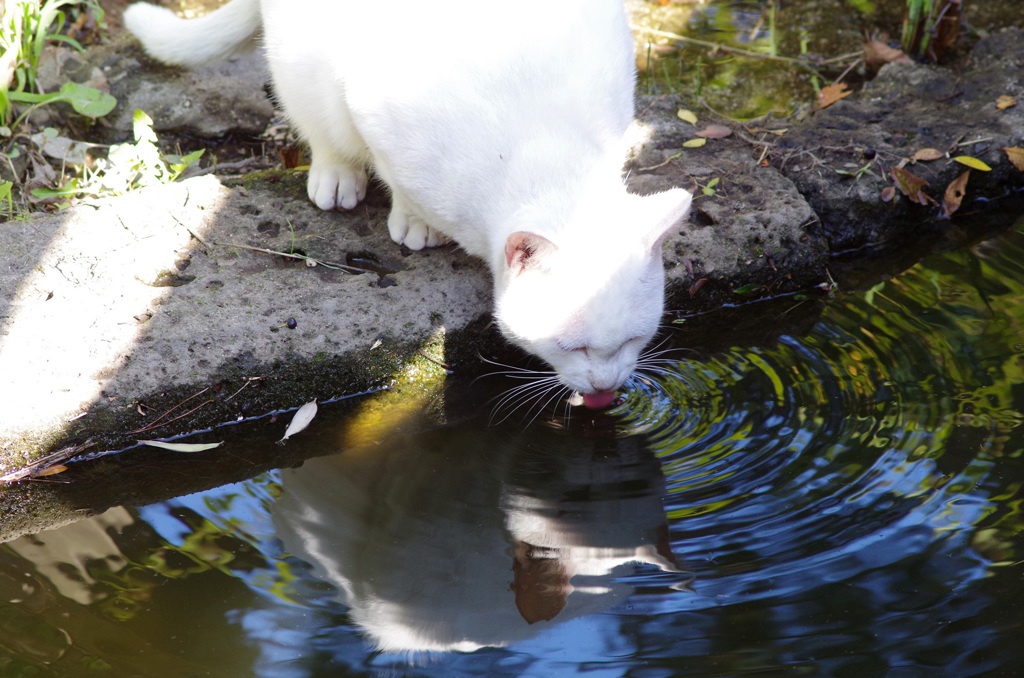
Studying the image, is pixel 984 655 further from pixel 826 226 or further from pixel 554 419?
pixel 826 226

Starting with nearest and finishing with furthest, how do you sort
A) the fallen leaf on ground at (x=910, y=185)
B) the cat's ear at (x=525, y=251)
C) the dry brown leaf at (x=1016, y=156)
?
the cat's ear at (x=525, y=251) → the fallen leaf on ground at (x=910, y=185) → the dry brown leaf at (x=1016, y=156)

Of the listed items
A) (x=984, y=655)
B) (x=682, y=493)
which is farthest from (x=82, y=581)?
(x=984, y=655)

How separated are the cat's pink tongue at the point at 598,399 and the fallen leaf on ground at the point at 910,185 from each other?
65.1 inches

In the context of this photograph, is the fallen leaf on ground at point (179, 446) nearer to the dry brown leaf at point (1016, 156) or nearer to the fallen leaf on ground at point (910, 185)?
the fallen leaf on ground at point (910, 185)

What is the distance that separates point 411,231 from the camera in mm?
2953

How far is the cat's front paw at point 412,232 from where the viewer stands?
116 inches

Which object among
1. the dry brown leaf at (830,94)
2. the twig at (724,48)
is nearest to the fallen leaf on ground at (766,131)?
the dry brown leaf at (830,94)

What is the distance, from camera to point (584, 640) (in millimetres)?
1896

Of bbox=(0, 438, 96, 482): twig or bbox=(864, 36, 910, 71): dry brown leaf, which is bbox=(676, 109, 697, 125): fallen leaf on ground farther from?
bbox=(0, 438, 96, 482): twig

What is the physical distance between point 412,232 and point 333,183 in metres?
0.37

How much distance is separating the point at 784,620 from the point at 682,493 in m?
0.47

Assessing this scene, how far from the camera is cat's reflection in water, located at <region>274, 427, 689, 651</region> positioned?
1994 mm

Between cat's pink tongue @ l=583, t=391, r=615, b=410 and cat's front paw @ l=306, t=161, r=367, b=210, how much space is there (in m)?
1.20

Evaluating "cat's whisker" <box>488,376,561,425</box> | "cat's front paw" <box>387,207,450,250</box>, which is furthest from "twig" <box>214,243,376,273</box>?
"cat's whisker" <box>488,376,561,425</box>
